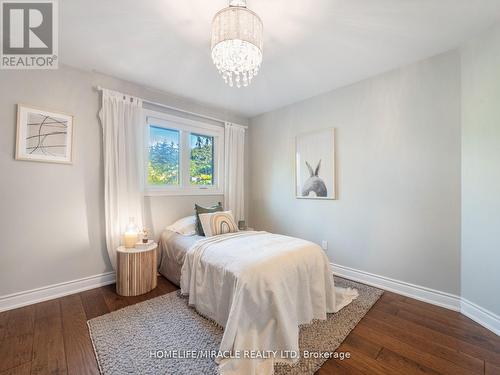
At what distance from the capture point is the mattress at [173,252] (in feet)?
8.01

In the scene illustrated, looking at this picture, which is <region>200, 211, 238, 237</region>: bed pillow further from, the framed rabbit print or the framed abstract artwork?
the framed abstract artwork

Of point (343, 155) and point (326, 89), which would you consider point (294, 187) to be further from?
point (326, 89)

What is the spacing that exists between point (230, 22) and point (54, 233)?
2.59 meters

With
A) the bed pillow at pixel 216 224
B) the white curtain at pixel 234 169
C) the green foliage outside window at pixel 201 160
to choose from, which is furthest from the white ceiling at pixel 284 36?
the bed pillow at pixel 216 224

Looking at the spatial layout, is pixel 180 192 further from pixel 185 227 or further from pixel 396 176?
pixel 396 176

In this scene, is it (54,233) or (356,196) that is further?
(356,196)

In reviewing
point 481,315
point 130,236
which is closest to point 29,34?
point 130,236

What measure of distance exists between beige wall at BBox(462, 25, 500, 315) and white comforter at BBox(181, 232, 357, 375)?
3.46ft

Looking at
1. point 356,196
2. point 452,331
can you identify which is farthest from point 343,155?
point 452,331

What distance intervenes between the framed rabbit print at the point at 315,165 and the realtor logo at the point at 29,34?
2842 millimetres

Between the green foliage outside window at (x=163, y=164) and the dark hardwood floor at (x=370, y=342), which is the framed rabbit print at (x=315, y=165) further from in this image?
the green foliage outside window at (x=163, y=164)

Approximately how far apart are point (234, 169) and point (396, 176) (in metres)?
2.31

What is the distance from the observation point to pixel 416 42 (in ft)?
6.49

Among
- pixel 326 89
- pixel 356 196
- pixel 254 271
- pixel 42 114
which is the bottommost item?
pixel 254 271
